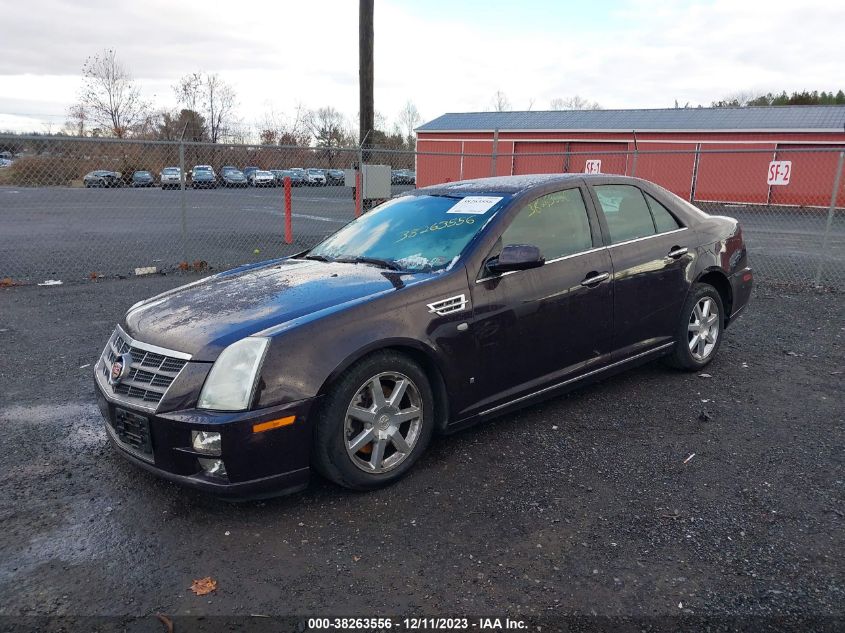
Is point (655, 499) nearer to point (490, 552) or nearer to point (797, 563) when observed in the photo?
point (797, 563)

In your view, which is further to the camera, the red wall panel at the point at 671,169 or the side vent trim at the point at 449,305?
the red wall panel at the point at 671,169

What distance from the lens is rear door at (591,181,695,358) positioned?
4473 mm

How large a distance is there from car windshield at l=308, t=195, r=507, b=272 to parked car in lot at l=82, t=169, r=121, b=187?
30.8 ft

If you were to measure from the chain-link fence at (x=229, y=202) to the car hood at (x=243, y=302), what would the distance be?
5.88 m

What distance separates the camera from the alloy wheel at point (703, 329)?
5.13 metres

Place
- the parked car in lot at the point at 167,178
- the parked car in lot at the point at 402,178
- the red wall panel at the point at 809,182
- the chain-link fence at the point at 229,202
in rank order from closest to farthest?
the chain-link fence at the point at 229,202, the parked car in lot at the point at 167,178, the red wall panel at the point at 809,182, the parked car in lot at the point at 402,178

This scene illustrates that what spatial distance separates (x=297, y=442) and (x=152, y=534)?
2.58ft

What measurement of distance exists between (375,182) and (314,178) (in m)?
9.36

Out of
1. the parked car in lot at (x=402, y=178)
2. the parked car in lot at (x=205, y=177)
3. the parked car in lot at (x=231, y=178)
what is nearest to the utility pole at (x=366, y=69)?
the parked car in lot at (x=231, y=178)

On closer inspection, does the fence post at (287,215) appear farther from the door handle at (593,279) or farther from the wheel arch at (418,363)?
the wheel arch at (418,363)

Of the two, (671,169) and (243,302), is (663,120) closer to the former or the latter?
(671,169)

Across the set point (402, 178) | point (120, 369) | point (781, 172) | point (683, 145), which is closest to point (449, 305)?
point (120, 369)

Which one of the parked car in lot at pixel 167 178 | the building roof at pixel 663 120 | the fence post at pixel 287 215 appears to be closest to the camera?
the fence post at pixel 287 215

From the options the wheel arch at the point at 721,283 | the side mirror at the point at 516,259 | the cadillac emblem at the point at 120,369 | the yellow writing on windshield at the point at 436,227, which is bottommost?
the cadillac emblem at the point at 120,369
